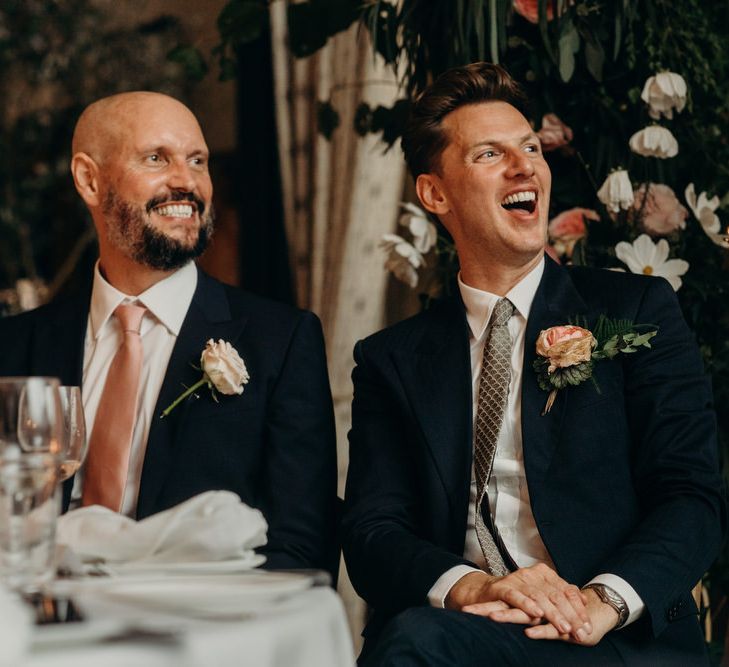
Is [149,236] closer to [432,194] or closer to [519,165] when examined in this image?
[432,194]

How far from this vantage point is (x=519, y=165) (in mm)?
2447

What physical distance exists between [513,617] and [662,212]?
1199 millimetres

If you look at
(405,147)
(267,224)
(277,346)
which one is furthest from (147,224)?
(267,224)

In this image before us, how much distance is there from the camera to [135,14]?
6.77 metres

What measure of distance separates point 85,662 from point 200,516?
0.44 metres

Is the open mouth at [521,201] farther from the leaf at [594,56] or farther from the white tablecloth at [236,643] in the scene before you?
the white tablecloth at [236,643]

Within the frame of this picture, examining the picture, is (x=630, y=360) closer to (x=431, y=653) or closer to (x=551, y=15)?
(x=431, y=653)

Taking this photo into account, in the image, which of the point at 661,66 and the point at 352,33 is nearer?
the point at 661,66

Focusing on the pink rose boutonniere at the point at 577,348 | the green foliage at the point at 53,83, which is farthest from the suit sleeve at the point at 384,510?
the green foliage at the point at 53,83

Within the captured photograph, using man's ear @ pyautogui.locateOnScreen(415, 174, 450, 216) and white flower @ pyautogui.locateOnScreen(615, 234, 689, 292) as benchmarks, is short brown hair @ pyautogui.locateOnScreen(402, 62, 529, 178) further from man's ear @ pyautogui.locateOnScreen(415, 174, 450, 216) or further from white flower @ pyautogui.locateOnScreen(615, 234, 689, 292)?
white flower @ pyautogui.locateOnScreen(615, 234, 689, 292)

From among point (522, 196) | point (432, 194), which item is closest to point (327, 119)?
point (432, 194)

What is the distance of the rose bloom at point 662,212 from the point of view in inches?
105

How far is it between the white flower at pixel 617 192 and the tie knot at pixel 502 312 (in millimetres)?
460

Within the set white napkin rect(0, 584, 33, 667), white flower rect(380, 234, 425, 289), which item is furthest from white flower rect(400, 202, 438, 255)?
white napkin rect(0, 584, 33, 667)
